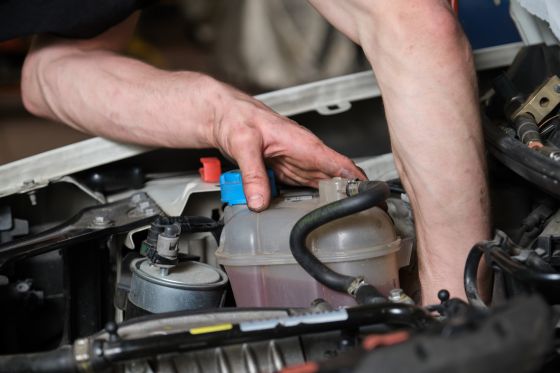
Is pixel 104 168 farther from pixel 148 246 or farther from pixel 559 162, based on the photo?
pixel 559 162

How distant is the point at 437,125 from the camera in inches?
36.2

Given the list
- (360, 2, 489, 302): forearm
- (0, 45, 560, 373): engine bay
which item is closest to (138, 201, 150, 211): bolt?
(0, 45, 560, 373): engine bay

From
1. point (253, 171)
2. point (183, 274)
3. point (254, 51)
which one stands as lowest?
point (254, 51)

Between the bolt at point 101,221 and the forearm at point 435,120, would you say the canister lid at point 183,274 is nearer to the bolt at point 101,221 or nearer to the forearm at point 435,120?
the bolt at point 101,221

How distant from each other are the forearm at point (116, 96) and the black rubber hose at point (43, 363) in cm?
56

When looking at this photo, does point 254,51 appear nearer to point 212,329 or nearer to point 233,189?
point 233,189

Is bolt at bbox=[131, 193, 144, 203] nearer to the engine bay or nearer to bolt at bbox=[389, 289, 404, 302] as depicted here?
the engine bay

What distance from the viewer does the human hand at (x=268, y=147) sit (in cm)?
108

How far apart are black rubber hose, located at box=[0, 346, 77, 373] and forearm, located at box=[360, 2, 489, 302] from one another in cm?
47

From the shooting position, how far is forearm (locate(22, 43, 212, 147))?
4.09 feet

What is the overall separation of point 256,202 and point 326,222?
0.15m

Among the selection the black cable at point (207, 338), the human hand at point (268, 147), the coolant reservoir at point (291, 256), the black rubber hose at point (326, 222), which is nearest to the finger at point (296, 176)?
the human hand at point (268, 147)

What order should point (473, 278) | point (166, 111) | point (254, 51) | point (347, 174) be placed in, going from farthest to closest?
1. point (254, 51)
2. point (166, 111)
3. point (347, 174)
4. point (473, 278)

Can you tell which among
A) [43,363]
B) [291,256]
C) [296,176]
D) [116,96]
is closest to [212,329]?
[43,363]
